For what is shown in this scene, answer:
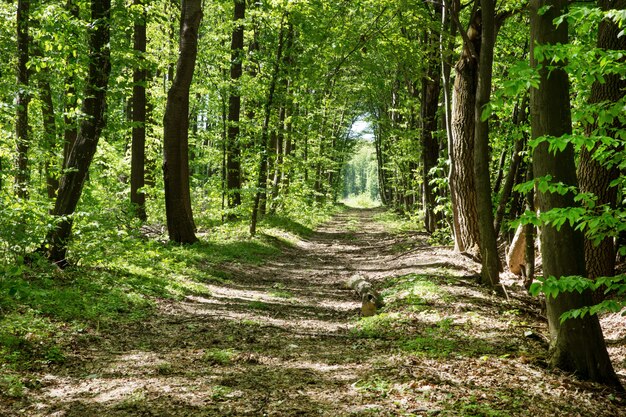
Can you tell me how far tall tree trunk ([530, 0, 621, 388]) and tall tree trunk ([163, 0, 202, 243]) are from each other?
9967 millimetres

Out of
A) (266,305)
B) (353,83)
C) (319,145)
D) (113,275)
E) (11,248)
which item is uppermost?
(353,83)

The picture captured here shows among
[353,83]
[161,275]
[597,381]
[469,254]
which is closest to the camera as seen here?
[597,381]

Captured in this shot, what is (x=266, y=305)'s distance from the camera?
30.0 feet

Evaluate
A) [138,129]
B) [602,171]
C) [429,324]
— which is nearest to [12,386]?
[429,324]

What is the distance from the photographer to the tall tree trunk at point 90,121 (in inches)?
338

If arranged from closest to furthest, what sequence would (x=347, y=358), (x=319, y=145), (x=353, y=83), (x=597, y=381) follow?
1. (x=597, y=381)
2. (x=347, y=358)
3. (x=353, y=83)
4. (x=319, y=145)

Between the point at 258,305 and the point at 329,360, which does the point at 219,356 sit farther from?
the point at 258,305

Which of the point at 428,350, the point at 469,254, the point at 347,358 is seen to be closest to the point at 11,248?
the point at 347,358

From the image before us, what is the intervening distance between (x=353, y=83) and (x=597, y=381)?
2465 centimetres

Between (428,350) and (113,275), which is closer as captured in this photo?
(428,350)

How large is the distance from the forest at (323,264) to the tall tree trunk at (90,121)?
4cm

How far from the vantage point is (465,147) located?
11.2m

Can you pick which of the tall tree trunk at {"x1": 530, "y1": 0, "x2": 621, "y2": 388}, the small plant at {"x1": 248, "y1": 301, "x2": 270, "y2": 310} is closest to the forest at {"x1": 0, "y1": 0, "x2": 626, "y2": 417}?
the tall tree trunk at {"x1": 530, "y1": 0, "x2": 621, "y2": 388}

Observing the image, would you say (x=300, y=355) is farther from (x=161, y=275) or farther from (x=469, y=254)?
(x=469, y=254)
